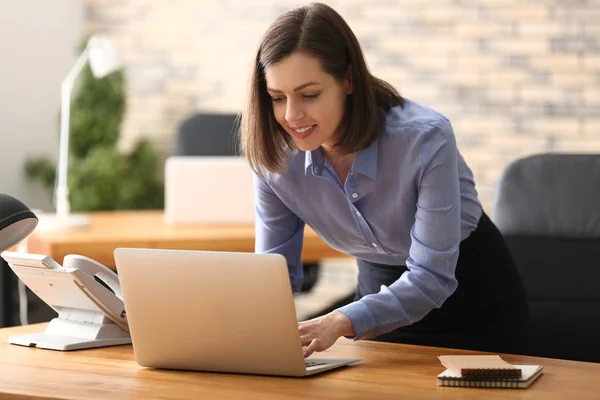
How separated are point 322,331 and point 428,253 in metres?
0.27

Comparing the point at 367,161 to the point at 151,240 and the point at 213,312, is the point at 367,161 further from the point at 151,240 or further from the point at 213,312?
the point at 151,240

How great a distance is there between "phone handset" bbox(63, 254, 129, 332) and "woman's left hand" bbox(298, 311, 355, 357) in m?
0.43

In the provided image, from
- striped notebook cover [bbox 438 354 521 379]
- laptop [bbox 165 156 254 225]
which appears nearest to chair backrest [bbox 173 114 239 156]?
laptop [bbox 165 156 254 225]

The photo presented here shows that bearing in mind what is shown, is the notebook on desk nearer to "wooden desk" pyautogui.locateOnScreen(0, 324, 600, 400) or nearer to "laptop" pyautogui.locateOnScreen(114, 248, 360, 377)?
"wooden desk" pyautogui.locateOnScreen(0, 324, 600, 400)

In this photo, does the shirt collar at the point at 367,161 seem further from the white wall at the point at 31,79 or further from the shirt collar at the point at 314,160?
the white wall at the point at 31,79

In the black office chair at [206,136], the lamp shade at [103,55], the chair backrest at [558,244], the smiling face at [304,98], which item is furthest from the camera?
the black office chair at [206,136]

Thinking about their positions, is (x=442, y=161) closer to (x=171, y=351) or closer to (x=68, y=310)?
(x=171, y=351)

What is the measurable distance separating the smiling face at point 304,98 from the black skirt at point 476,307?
19.6 inches

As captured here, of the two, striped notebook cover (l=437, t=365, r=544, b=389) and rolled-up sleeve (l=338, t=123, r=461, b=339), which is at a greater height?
rolled-up sleeve (l=338, t=123, r=461, b=339)

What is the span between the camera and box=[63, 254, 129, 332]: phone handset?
6.53ft

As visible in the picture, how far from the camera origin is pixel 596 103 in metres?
5.01

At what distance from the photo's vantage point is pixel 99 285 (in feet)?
6.64

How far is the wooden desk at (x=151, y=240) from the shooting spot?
10.8 feet

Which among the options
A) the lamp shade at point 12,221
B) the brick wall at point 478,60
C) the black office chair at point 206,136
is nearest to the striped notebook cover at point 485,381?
the lamp shade at point 12,221
